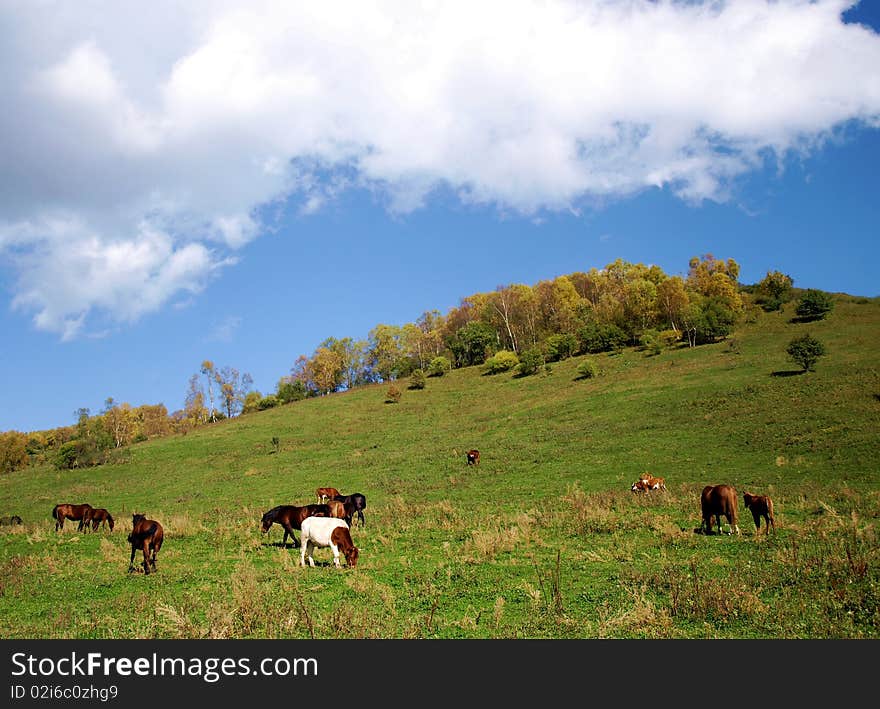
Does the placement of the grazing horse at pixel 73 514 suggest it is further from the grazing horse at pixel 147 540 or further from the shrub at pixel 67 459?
the shrub at pixel 67 459

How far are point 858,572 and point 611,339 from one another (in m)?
78.3

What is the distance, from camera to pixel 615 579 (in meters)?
11.8

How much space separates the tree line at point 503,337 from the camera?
81375 mm

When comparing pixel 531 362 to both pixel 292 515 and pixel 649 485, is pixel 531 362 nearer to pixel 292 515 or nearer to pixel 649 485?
pixel 649 485

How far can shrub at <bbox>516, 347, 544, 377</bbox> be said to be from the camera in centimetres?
8266

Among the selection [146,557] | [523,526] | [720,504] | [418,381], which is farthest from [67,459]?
[720,504]

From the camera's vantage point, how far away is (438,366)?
97.2 m

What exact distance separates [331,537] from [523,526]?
7136 millimetres

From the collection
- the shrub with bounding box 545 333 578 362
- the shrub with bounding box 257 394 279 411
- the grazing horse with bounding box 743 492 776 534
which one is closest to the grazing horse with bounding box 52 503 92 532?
the grazing horse with bounding box 743 492 776 534

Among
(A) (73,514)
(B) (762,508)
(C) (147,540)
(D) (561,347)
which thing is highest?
(D) (561,347)

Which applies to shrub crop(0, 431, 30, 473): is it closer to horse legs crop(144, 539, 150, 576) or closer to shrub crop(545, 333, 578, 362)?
shrub crop(545, 333, 578, 362)

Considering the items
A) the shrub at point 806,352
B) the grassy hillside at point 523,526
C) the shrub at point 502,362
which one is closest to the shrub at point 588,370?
the grassy hillside at point 523,526
